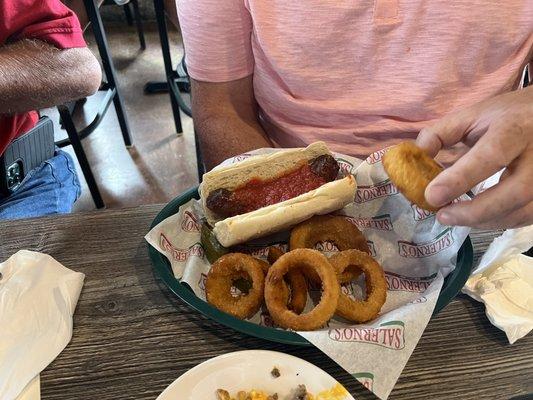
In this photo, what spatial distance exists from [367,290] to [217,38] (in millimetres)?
900

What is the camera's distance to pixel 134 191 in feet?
10.5

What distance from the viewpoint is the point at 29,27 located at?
1834 mm

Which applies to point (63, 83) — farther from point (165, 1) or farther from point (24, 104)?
point (165, 1)

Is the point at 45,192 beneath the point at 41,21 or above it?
beneath

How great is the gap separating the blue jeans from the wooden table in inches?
25.8

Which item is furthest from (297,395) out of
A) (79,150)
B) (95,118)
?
(95,118)

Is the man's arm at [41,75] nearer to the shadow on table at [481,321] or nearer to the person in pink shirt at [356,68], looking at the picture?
the person in pink shirt at [356,68]

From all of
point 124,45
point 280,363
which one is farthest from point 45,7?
point 124,45

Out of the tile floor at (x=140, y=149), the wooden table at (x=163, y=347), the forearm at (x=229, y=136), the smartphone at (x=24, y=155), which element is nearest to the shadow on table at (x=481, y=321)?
the wooden table at (x=163, y=347)

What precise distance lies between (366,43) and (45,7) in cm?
125

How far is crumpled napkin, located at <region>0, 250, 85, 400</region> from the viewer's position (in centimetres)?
87

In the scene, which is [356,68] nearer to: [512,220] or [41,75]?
[512,220]

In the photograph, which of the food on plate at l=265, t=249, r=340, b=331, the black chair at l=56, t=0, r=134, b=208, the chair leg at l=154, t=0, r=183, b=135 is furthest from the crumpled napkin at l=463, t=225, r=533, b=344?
the chair leg at l=154, t=0, r=183, b=135

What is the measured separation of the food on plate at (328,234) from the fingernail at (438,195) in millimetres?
279
